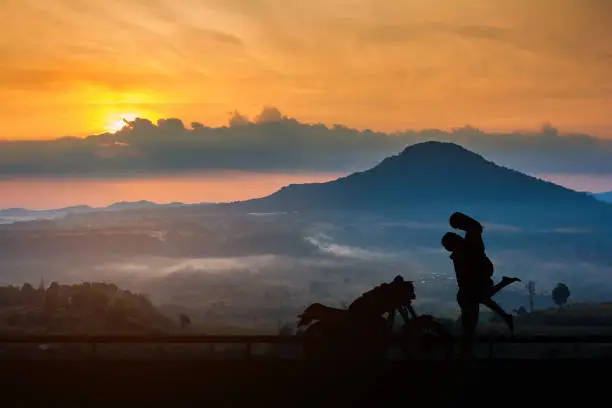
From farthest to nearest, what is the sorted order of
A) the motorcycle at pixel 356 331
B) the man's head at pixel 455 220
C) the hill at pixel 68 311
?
the hill at pixel 68 311 < the motorcycle at pixel 356 331 < the man's head at pixel 455 220

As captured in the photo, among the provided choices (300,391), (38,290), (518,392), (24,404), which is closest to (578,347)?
(518,392)

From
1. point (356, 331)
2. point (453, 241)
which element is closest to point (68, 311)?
point (356, 331)

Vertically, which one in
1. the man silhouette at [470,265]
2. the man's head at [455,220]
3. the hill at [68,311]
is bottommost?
the hill at [68,311]

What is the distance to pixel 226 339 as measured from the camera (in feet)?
41.6

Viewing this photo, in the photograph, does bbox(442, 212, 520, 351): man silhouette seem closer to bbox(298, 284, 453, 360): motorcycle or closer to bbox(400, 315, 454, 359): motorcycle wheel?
bbox(400, 315, 454, 359): motorcycle wheel

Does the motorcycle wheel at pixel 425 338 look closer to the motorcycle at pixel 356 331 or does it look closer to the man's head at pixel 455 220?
the motorcycle at pixel 356 331

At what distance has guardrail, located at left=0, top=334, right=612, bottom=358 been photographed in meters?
12.2

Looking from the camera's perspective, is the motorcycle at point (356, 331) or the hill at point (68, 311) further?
the hill at point (68, 311)

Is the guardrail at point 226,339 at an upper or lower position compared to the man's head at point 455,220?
lower

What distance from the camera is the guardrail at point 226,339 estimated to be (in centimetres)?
1223

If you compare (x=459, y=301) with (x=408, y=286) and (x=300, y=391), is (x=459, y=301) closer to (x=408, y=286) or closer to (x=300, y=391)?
(x=408, y=286)

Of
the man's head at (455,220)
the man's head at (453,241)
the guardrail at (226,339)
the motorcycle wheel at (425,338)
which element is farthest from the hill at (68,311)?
the man's head at (455,220)

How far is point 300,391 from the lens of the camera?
1210 cm

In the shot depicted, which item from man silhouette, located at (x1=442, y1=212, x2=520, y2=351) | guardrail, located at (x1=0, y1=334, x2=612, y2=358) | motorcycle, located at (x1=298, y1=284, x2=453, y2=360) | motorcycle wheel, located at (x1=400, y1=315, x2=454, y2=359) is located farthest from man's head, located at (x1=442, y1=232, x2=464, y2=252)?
guardrail, located at (x1=0, y1=334, x2=612, y2=358)
